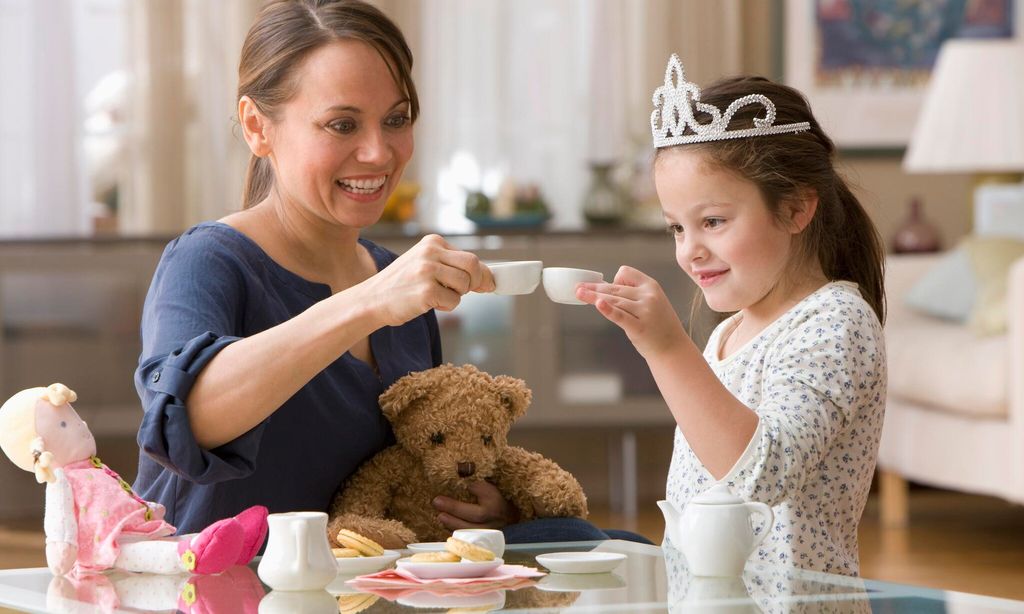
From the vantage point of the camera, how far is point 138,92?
15.7ft

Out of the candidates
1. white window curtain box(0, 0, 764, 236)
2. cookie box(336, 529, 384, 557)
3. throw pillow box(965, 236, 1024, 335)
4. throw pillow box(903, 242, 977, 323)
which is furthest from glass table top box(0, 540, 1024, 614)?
white window curtain box(0, 0, 764, 236)

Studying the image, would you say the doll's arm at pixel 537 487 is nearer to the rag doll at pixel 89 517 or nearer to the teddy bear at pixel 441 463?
the teddy bear at pixel 441 463

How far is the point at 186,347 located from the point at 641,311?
0.51 meters

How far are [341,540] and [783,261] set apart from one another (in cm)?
66

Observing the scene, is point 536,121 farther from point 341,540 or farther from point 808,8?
point 341,540

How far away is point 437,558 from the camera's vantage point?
1.44 meters

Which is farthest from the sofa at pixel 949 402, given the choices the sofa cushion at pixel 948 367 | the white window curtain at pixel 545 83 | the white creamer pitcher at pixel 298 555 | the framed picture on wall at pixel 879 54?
the white creamer pitcher at pixel 298 555

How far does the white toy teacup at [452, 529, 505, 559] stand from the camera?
150cm

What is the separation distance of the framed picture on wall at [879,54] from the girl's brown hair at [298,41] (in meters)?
3.57

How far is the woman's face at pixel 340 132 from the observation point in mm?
1898

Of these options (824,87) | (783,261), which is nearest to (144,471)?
(783,261)

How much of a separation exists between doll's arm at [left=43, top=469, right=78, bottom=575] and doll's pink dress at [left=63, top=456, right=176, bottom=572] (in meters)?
0.01

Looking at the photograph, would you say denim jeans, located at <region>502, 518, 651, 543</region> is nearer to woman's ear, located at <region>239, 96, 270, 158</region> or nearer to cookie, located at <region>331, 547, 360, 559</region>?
cookie, located at <region>331, 547, 360, 559</region>

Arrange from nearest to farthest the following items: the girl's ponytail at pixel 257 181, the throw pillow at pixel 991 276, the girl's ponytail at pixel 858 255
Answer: the girl's ponytail at pixel 858 255
the girl's ponytail at pixel 257 181
the throw pillow at pixel 991 276
